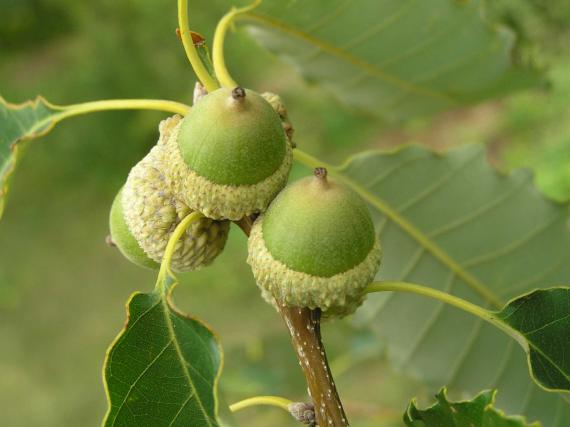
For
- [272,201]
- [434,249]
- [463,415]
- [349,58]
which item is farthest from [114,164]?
[463,415]

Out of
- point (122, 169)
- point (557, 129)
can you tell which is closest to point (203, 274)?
point (122, 169)

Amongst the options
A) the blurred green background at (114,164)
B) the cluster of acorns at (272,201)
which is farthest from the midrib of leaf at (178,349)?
the blurred green background at (114,164)

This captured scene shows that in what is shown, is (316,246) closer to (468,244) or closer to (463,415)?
(463,415)

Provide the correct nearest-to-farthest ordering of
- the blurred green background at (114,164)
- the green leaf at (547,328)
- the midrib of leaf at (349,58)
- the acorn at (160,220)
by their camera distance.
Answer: the green leaf at (547,328), the acorn at (160,220), the midrib of leaf at (349,58), the blurred green background at (114,164)

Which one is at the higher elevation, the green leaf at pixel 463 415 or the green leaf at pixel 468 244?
the green leaf at pixel 463 415

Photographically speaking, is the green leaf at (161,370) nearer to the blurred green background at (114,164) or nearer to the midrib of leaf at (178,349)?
the midrib of leaf at (178,349)

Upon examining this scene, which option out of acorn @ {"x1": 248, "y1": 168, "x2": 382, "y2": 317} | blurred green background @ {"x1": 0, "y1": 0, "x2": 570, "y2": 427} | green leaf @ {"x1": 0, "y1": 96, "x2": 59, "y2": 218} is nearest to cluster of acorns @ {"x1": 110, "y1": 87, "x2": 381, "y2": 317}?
acorn @ {"x1": 248, "y1": 168, "x2": 382, "y2": 317}

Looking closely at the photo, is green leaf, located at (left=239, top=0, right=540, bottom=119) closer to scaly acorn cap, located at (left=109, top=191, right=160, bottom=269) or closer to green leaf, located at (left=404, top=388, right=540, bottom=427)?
scaly acorn cap, located at (left=109, top=191, right=160, bottom=269)
